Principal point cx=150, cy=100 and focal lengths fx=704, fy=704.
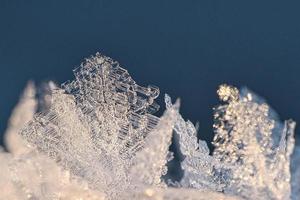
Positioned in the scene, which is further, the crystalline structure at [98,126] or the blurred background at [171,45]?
the blurred background at [171,45]

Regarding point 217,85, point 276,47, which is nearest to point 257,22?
point 276,47

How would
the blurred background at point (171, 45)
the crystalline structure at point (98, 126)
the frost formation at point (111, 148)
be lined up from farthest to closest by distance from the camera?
the blurred background at point (171, 45)
the crystalline structure at point (98, 126)
the frost formation at point (111, 148)

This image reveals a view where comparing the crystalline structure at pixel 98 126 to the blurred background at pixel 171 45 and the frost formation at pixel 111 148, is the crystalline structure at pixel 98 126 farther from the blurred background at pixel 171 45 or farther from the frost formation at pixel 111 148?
the blurred background at pixel 171 45

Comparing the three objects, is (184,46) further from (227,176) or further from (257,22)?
(227,176)

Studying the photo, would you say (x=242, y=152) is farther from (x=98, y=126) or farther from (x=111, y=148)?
(x=98, y=126)

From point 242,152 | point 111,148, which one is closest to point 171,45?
point 111,148

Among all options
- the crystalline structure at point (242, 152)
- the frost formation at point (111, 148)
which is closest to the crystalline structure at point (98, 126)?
the frost formation at point (111, 148)

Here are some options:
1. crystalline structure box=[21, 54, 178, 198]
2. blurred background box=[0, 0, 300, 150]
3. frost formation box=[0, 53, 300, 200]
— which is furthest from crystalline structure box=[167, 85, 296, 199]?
crystalline structure box=[21, 54, 178, 198]

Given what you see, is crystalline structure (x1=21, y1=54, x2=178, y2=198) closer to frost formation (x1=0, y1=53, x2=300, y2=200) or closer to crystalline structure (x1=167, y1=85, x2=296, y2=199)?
frost formation (x1=0, y1=53, x2=300, y2=200)
